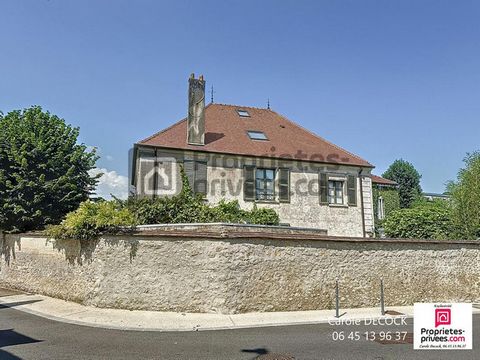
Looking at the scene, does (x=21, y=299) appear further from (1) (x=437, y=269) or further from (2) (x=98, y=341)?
(1) (x=437, y=269)

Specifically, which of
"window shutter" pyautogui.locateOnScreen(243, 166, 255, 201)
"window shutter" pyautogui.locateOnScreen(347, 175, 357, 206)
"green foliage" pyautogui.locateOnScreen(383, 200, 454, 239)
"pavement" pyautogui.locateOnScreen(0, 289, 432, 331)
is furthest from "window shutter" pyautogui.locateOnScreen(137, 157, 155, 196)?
"green foliage" pyautogui.locateOnScreen(383, 200, 454, 239)

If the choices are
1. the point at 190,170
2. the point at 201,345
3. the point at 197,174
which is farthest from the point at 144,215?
the point at 201,345

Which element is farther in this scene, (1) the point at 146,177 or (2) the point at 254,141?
(2) the point at 254,141

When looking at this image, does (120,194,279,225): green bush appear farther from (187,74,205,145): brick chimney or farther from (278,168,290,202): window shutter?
(187,74,205,145): brick chimney

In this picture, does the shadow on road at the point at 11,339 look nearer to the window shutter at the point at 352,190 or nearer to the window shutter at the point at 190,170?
the window shutter at the point at 190,170

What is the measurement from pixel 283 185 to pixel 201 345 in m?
13.0

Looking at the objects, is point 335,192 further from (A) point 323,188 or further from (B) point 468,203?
(B) point 468,203

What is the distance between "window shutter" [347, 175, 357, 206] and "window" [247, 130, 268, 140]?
17.1 feet

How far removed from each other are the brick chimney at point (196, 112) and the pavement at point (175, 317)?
32.3 ft

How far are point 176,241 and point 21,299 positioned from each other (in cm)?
672

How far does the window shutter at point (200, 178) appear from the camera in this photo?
1850 cm

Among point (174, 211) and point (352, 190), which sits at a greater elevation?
point (352, 190)

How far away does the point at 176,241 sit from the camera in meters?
10.9

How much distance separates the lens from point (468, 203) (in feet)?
57.8
